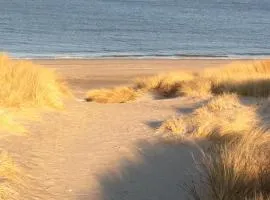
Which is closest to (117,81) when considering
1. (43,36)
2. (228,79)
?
(228,79)

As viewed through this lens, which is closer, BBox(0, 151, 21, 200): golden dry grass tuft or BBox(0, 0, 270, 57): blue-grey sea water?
BBox(0, 151, 21, 200): golden dry grass tuft

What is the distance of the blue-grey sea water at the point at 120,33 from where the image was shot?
37.9 m

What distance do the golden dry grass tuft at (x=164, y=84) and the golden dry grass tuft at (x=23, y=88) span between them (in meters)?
5.45

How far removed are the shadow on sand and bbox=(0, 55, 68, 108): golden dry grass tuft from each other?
288 cm

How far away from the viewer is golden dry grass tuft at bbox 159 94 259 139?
973 cm

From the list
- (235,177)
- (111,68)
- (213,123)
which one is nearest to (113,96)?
(213,123)

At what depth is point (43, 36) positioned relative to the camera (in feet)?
141

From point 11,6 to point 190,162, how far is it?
65103 mm

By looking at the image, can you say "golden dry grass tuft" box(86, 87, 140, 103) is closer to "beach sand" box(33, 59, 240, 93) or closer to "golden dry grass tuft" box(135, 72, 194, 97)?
"golden dry grass tuft" box(135, 72, 194, 97)

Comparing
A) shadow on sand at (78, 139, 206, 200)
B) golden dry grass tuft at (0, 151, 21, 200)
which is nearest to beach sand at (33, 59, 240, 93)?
shadow on sand at (78, 139, 206, 200)

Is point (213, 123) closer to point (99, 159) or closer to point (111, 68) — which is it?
point (99, 159)

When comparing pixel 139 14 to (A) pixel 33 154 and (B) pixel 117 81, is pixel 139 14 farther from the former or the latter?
(A) pixel 33 154

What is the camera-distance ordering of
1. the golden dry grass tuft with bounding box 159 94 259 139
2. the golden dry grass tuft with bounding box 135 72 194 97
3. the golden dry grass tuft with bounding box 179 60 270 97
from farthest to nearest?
1. the golden dry grass tuft with bounding box 135 72 194 97
2. the golden dry grass tuft with bounding box 179 60 270 97
3. the golden dry grass tuft with bounding box 159 94 259 139

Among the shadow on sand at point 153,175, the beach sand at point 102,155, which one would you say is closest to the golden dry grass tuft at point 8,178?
the beach sand at point 102,155
